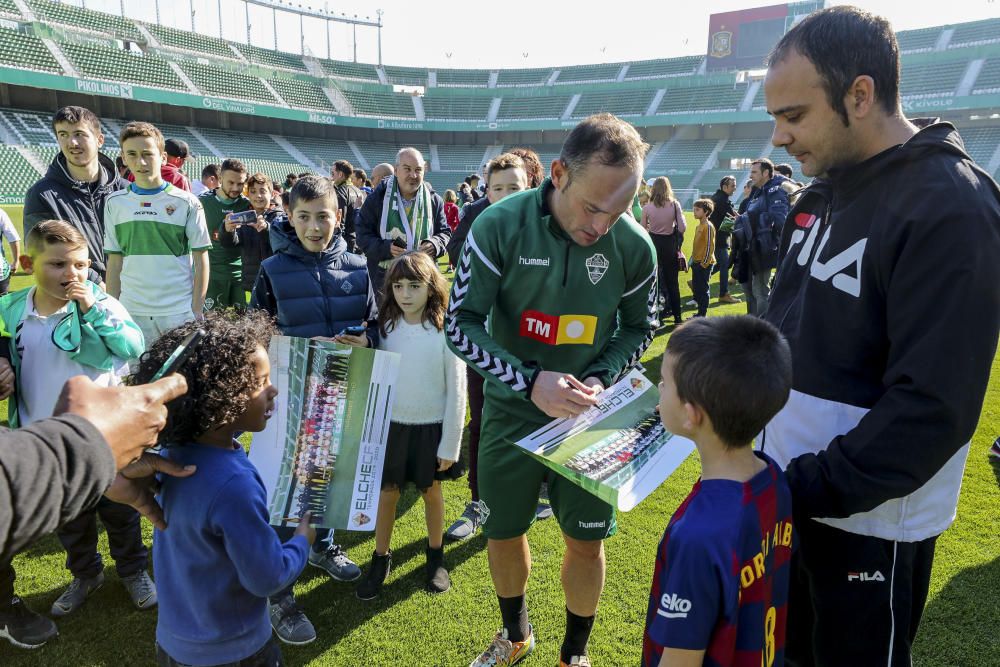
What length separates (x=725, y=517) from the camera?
130 cm

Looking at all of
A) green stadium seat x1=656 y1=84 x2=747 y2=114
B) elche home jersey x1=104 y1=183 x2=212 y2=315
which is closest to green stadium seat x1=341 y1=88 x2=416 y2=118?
green stadium seat x1=656 y1=84 x2=747 y2=114

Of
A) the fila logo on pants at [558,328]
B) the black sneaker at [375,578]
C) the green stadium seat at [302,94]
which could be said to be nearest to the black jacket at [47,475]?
the fila logo on pants at [558,328]

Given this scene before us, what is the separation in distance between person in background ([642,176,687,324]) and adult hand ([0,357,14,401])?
7.09 m

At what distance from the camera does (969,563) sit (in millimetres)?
3109

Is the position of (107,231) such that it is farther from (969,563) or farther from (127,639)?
(969,563)

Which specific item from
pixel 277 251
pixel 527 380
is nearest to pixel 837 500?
pixel 527 380

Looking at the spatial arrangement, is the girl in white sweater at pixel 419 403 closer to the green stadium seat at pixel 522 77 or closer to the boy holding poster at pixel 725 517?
the boy holding poster at pixel 725 517

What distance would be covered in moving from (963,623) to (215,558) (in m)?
3.18

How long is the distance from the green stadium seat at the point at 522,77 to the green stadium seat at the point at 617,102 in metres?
5.52

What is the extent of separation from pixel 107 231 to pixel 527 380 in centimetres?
339

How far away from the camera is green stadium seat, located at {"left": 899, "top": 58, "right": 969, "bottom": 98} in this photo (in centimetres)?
3644

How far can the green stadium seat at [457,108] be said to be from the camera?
48.6 meters

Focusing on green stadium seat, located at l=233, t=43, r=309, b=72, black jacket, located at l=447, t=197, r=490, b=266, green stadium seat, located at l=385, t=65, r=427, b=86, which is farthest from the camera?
green stadium seat, located at l=385, t=65, r=427, b=86

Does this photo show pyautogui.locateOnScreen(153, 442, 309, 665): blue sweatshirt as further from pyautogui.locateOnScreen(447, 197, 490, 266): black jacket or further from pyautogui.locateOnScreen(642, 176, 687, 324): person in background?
pyautogui.locateOnScreen(642, 176, 687, 324): person in background
